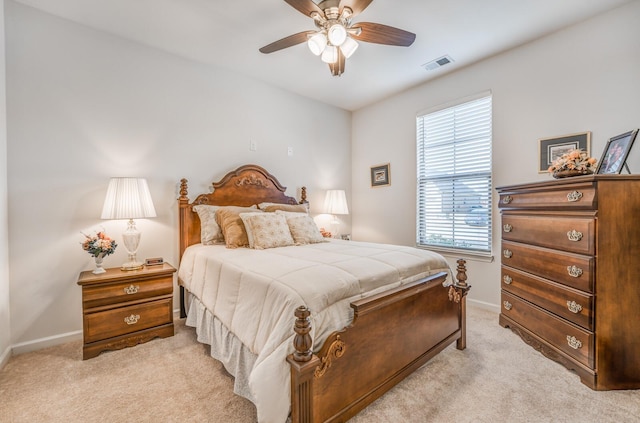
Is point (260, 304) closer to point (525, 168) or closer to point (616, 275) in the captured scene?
point (616, 275)

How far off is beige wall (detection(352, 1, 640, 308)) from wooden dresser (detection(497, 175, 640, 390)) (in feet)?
2.86

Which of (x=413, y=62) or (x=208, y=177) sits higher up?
(x=413, y=62)

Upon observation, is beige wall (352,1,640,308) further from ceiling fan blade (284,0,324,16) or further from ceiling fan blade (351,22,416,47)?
ceiling fan blade (284,0,324,16)

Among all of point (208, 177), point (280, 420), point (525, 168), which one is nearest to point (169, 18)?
point (208, 177)

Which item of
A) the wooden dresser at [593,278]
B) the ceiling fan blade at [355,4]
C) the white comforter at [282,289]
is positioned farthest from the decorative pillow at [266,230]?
the wooden dresser at [593,278]

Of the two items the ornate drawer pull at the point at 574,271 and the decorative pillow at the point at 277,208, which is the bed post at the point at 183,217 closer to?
the decorative pillow at the point at 277,208

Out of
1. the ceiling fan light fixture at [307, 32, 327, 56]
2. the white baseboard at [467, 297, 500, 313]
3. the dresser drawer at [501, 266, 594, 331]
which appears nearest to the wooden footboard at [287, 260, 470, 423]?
the dresser drawer at [501, 266, 594, 331]

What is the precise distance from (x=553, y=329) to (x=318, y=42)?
266 centimetres

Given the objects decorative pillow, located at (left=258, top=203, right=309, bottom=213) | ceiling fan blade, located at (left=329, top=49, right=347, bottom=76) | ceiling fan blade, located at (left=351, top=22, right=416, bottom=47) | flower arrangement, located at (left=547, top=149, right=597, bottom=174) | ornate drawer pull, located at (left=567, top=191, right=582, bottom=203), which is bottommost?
decorative pillow, located at (left=258, top=203, right=309, bottom=213)

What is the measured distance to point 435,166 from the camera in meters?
3.64

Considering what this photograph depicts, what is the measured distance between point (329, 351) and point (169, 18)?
113 inches

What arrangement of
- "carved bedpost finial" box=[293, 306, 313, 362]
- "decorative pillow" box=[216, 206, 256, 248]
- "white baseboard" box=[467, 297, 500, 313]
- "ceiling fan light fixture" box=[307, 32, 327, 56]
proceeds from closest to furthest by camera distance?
"carved bedpost finial" box=[293, 306, 313, 362] < "ceiling fan light fixture" box=[307, 32, 327, 56] < "decorative pillow" box=[216, 206, 256, 248] < "white baseboard" box=[467, 297, 500, 313]

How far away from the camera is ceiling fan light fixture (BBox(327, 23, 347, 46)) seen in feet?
6.23

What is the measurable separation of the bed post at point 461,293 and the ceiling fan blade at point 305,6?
2.05 m
